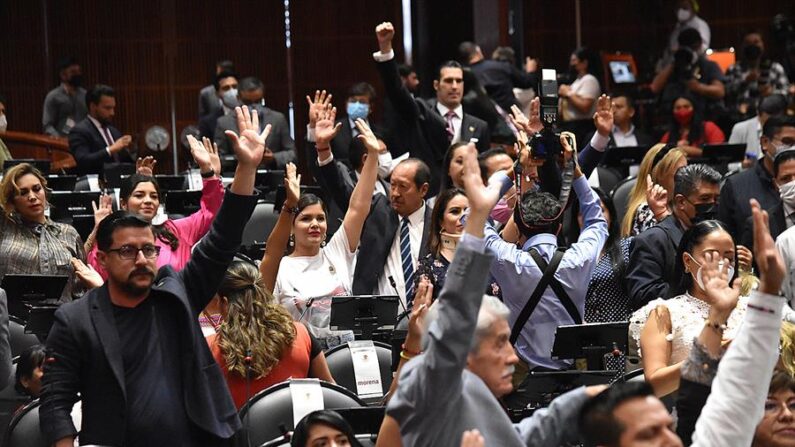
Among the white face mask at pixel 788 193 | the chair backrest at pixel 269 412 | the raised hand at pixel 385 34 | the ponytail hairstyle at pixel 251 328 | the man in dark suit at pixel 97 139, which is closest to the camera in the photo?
the chair backrest at pixel 269 412

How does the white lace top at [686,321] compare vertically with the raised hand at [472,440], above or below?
below

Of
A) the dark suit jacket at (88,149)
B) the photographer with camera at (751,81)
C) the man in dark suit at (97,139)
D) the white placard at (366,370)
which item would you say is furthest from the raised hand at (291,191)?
the photographer with camera at (751,81)

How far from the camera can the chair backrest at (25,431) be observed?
196 inches

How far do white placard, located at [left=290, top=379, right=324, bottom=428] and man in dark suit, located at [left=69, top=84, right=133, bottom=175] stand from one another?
19.2 feet

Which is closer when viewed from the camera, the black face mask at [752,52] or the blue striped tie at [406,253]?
the blue striped tie at [406,253]

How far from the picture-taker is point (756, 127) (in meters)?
9.85

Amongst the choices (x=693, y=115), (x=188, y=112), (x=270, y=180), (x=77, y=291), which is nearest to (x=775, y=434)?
(x=77, y=291)

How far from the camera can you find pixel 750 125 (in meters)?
9.91

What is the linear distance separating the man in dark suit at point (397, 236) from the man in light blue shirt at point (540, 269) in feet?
4.11

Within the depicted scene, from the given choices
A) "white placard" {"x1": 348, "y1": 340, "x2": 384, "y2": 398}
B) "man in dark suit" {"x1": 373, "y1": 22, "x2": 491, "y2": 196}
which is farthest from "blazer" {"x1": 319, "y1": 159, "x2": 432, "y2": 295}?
"man in dark suit" {"x1": 373, "y1": 22, "x2": 491, "y2": 196}

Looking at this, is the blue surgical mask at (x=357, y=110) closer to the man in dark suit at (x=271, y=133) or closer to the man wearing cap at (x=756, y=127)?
the man in dark suit at (x=271, y=133)

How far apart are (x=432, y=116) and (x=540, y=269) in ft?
11.5

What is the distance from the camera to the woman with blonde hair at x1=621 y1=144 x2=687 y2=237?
655 centimetres

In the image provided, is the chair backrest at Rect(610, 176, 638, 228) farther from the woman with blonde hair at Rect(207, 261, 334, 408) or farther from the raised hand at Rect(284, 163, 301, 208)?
the woman with blonde hair at Rect(207, 261, 334, 408)
